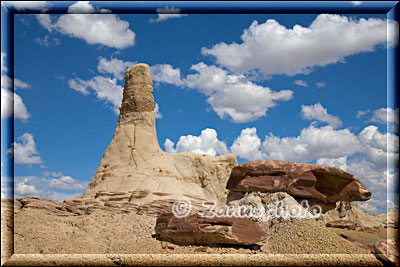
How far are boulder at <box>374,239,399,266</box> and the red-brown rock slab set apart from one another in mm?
4009

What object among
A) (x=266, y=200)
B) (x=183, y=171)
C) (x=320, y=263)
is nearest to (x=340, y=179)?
(x=266, y=200)

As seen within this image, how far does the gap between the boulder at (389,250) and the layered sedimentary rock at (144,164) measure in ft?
42.3

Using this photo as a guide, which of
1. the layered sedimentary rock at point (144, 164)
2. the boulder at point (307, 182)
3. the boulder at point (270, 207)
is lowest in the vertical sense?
the boulder at point (270, 207)

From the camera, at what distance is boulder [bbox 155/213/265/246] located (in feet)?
24.8

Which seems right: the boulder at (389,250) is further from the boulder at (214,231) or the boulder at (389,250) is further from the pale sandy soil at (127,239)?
the boulder at (214,231)

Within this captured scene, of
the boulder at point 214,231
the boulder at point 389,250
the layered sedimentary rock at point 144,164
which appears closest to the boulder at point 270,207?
the boulder at point 214,231

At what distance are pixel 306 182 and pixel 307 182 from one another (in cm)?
3

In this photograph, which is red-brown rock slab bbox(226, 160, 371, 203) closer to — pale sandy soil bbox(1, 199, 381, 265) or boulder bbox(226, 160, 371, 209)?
boulder bbox(226, 160, 371, 209)

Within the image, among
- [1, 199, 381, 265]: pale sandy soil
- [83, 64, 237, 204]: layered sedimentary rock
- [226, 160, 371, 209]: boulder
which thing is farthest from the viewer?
[83, 64, 237, 204]: layered sedimentary rock

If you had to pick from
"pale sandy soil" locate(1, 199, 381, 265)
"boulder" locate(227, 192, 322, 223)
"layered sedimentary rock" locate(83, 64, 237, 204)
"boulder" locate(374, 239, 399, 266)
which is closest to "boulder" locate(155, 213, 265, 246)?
"pale sandy soil" locate(1, 199, 381, 265)

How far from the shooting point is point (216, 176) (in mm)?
25703

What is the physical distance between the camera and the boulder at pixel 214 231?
298 inches

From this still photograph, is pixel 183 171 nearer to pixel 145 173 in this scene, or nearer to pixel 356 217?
pixel 145 173

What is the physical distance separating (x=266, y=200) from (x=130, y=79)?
53.2ft
